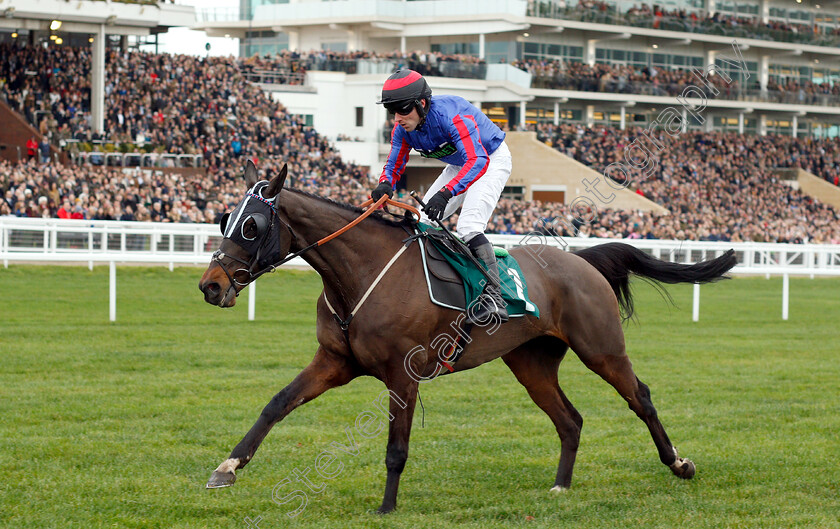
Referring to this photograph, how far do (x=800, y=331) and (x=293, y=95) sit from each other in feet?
74.4

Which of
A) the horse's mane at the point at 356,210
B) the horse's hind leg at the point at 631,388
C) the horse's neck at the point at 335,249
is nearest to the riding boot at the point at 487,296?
the horse's mane at the point at 356,210

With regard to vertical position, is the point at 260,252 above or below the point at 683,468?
above

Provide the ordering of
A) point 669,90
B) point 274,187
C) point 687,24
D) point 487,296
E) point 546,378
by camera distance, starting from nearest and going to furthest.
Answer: point 274,187 → point 487,296 → point 546,378 → point 669,90 → point 687,24

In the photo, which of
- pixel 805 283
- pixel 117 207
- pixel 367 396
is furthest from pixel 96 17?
pixel 367 396

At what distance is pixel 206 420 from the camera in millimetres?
6508

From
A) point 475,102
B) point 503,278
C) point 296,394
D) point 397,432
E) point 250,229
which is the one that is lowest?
point 397,432

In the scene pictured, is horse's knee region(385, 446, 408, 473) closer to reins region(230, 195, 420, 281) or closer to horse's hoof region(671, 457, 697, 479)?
reins region(230, 195, 420, 281)

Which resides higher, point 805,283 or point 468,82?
point 468,82

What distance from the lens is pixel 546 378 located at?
5492 millimetres

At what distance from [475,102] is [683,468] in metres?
31.3

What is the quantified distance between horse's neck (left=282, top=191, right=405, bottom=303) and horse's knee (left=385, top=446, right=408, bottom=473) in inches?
28.1

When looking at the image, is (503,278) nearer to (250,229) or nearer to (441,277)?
(441,277)

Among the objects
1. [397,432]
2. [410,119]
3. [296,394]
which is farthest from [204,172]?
[397,432]

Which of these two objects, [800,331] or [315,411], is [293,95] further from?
[315,411]
